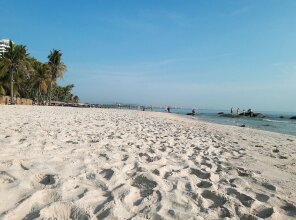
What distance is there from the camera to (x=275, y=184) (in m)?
3.96

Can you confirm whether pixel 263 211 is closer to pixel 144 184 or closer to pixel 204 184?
pixel 204 184

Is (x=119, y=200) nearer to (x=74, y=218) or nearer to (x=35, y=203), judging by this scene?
(x=74, y=218)

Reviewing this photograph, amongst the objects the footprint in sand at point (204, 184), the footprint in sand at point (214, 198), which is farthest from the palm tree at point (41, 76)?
the footprint in sand at point (214, 198)

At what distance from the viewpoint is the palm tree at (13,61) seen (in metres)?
36.2

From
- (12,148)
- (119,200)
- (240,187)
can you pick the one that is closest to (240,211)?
(240,187)

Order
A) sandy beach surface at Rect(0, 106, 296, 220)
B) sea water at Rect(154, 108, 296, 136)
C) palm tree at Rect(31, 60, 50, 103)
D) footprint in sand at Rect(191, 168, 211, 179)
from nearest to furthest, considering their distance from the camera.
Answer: sandy beach surface at Rect(0, 106, 296, 220), footprint in sand at Rect(191, 168, 211, 179), sea water at Rect(154, 108, 296, 136), palm tree at Rect(31, 60, 50, 103)

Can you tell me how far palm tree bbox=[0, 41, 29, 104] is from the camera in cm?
3619

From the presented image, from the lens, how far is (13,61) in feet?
121

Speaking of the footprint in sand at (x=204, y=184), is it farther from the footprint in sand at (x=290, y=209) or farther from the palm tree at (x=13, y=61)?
the palm tree at (x=13, y=61)

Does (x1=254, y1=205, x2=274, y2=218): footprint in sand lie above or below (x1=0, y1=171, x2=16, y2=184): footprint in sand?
below

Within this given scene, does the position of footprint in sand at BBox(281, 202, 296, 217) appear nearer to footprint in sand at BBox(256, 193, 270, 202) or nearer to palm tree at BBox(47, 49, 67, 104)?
footprint in sand at BBox(256, 193, 270, 202)

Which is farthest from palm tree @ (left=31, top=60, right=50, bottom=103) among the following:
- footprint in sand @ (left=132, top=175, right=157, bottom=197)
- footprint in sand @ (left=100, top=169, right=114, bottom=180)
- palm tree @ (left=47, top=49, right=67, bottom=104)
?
footprint in sand @ (left=132, top=175, right=157, bottom=197)

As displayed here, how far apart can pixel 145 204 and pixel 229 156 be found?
3476 millimetres

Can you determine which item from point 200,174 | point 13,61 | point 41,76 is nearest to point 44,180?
point 200,174
